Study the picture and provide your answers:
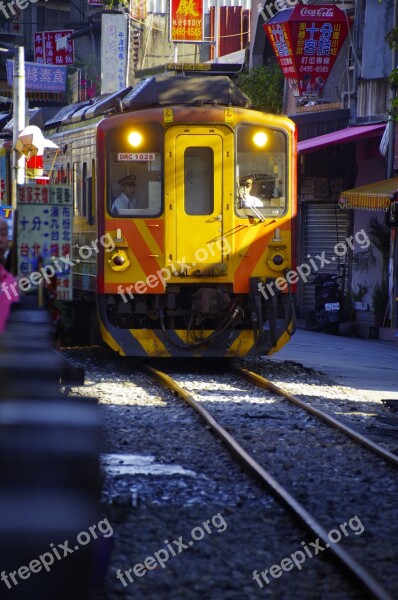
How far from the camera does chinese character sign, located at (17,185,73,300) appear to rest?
10781 mm

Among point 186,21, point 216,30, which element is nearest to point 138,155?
point 186,21

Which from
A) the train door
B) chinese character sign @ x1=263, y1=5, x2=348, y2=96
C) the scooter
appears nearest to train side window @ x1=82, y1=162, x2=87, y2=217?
the train door

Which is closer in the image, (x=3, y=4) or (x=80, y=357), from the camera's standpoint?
(x=80, y=357)

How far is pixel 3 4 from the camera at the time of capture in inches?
1763

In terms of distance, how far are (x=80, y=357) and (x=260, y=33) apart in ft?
53.0

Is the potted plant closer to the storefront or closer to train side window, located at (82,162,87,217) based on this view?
the storefront

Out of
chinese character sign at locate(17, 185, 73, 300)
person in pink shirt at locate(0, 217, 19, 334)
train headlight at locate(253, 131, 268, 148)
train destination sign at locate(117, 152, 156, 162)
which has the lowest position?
person in pink shirt at locate(0, 217, 19, 334)

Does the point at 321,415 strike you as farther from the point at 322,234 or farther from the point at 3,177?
the point at 322,234

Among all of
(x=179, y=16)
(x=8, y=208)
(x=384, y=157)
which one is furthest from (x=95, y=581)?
(x=179, y=16)

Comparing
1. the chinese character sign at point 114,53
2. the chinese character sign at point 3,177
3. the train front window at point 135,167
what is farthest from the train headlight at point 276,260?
the chinese character sign at point 114,53

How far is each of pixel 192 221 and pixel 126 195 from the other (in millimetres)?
851

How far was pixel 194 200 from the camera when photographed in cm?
1518

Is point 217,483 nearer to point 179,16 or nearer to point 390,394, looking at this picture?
point 390,394

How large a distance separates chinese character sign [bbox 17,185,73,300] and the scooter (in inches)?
482
